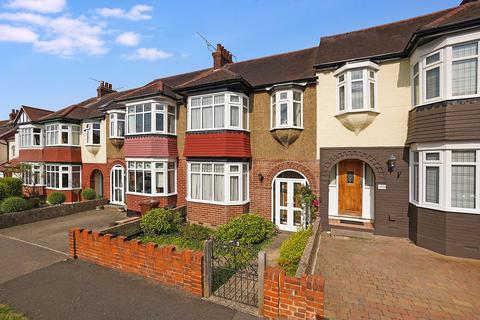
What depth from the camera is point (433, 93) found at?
23.7 feet

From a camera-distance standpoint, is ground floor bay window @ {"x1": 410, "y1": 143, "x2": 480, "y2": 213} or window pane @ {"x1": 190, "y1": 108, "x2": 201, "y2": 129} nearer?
ground floor bay window @ {"x1": 410, "y1": 143, "x2": 480, "y2": 213}

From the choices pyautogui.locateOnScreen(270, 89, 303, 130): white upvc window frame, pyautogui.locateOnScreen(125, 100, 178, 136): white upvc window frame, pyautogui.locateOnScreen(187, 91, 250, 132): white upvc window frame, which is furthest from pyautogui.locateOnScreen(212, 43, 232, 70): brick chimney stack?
pyautogui.locateOnScreen(270, 89, 303, 130): white upvc window frame

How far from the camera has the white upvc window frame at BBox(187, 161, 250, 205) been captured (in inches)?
408

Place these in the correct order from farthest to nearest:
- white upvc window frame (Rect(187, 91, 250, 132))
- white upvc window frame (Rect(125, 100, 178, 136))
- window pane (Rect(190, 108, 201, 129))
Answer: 1. white upvc window frame (Rect(125, 100, 178, 136))
2. window pane (Rect(190, 108, 201, 129))
3. white upvc window frame (Rect(187, 91, 250, 132))

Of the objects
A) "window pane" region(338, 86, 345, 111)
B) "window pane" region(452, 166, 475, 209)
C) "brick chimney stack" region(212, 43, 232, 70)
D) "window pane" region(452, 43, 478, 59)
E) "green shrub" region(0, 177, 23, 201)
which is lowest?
"green shrub" region(0, 177, 23, 201)

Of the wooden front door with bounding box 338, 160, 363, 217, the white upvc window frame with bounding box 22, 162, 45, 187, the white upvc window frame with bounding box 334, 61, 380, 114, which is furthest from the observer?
the white upvc window frame with bounding box 22, 162, 45, 187

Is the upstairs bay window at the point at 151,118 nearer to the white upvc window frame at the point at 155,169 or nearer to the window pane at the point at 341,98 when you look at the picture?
the white upvc window frame at the point at 155,169

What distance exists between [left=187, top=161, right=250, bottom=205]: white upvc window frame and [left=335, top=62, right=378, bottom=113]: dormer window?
4.95 metres

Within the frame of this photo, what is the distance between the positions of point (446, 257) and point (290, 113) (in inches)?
271

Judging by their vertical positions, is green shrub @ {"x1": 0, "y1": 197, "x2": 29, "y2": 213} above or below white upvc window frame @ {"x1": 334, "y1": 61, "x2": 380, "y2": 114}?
below

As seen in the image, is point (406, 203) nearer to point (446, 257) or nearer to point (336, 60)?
point (446, 257)

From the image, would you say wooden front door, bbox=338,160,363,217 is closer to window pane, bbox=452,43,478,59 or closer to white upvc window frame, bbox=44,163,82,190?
window pane, bbox=452,43,478,59

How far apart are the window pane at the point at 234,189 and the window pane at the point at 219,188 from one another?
37 centimetres

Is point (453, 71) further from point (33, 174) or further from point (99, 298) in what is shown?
point (33, 174)
